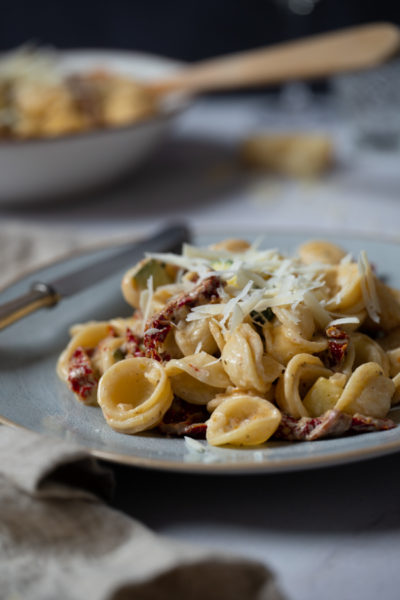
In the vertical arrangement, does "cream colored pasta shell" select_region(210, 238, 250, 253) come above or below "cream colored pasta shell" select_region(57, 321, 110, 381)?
above

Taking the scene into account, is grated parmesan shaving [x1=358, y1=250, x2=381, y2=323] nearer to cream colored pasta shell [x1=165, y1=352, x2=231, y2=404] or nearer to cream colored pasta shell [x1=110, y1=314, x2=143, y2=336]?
cream colored pasta shell [x1=165, y1=352, x2=231, y2=404]

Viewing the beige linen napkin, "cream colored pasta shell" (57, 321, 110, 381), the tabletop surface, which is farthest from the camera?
"cream colored pasta shell" (57, 321, 110, 381)

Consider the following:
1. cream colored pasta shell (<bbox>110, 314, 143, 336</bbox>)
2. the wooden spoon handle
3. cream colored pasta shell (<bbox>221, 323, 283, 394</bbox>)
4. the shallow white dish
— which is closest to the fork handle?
cream colored pasta shell (<bbox>110, 314, 143, 336</bbox>)

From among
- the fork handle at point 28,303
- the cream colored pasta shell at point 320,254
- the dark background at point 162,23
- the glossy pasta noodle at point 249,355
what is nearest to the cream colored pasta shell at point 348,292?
the glossy pasta noodle at point 249,355

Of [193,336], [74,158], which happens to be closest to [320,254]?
[193,336]

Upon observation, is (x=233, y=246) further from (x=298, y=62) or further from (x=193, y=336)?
(x=298, y=62)

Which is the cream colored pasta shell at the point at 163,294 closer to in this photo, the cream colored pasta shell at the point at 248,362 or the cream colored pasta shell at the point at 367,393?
the cream colored pasta shell at the point at 248,362

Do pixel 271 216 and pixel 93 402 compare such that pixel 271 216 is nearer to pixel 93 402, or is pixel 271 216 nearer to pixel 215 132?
pixel 215 132
